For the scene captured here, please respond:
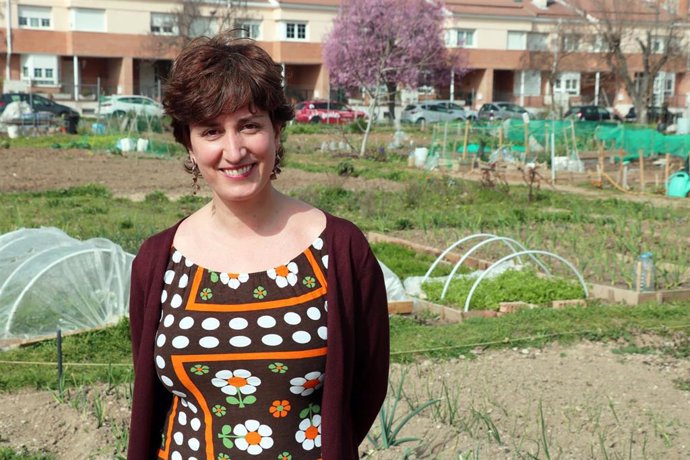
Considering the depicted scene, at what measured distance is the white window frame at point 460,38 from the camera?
55.6m

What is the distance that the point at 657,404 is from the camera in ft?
19.1

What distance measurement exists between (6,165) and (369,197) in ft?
29.8

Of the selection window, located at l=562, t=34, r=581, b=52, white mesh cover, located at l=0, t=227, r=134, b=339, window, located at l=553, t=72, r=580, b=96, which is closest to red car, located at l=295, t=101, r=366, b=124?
window, located at l=562, t=34, r=581, b=52

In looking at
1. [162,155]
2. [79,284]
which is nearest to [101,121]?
[162,155]

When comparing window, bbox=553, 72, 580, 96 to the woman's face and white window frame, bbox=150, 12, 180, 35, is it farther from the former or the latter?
the woman's face

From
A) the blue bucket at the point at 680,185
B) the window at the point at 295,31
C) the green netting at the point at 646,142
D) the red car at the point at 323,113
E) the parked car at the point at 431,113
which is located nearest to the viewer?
the blue bucket at the point at 680,185

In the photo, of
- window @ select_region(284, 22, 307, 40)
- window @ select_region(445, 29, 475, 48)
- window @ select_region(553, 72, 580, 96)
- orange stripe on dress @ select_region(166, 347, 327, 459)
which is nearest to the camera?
orange stripe on dress @ select_region(166, 347, 327, 459)

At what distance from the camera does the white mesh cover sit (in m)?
7.30

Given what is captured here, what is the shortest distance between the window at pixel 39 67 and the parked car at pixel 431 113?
1591cm

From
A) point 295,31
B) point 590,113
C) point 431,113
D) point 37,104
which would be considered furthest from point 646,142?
point 295,31

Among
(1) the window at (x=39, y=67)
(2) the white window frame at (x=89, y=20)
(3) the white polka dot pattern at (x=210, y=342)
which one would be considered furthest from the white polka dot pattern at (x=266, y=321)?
(2) the white window frame at (x=89, y=20)

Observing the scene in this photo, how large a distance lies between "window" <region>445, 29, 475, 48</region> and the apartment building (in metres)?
0.05

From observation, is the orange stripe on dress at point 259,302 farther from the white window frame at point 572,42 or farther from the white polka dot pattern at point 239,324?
the white window frame at point 572,42

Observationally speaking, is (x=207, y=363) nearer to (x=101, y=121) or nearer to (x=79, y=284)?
(x=79, y=284)
